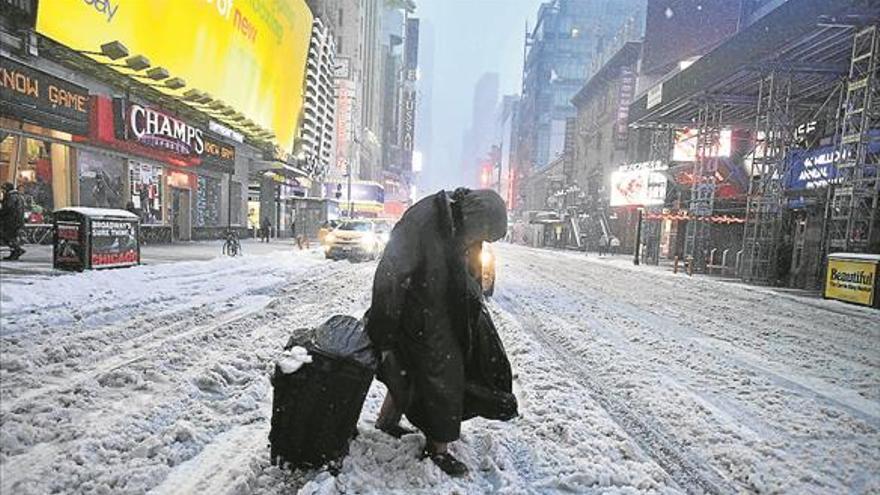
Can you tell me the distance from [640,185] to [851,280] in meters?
22.7

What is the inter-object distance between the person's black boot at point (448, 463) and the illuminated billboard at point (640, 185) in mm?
30970

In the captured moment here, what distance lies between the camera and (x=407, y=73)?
557 feet

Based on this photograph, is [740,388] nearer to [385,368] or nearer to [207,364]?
[385,368]

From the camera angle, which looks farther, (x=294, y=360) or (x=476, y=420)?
(x=476, y=420)

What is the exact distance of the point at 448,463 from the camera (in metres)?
2.85

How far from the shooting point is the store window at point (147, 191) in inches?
687

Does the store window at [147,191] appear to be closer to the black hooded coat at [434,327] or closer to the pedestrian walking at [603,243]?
the black hooded coat at [434,327]

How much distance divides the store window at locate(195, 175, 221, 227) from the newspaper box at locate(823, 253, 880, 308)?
Result: 24403mm

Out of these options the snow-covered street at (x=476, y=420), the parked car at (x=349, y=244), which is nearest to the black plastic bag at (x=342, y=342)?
the snow-covered street at (x=476, y=420)

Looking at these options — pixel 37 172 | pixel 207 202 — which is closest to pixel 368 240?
pixel 37 172

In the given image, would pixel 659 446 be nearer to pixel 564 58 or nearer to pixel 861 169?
→ pixel 861 169

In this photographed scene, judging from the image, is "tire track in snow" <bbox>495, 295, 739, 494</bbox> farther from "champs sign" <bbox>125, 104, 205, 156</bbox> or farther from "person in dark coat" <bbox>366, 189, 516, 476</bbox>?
"champs sign" <bbox>125, 104, 205, 156</bbox>

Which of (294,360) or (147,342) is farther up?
(294,360)

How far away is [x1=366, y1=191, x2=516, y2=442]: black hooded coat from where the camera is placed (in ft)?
8.73
